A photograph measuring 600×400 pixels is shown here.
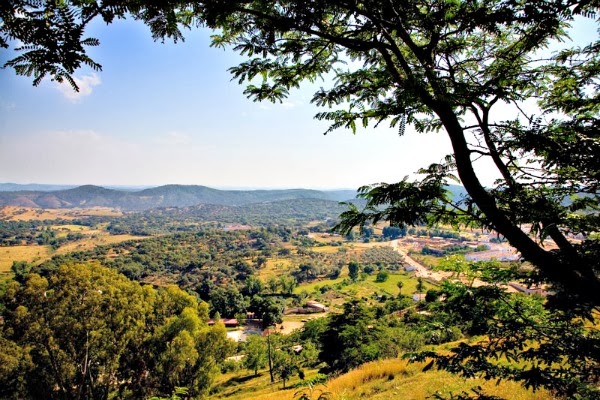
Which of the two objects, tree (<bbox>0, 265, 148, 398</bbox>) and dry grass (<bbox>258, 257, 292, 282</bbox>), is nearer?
tree (<bbox>0, 265, 148, 398</bbox>)

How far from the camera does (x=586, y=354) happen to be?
8.30 feet

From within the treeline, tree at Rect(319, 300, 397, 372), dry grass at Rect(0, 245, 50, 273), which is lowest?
dry grass at Rect(0, 245, 50, 273)

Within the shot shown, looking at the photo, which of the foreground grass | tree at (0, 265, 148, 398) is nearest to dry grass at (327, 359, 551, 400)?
the foreground grass

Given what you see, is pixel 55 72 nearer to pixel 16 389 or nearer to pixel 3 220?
pixel 16 389

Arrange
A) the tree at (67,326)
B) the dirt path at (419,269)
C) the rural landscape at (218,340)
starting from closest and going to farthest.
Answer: the rural landscape at (218,340) < the tree at (67,326) < the dirt path at (419,269)

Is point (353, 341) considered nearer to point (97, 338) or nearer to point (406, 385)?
point (406, 385)

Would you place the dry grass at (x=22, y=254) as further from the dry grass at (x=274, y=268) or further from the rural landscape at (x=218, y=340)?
the rural landscape at (x=218, y=340)

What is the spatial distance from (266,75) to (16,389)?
65.0 feet

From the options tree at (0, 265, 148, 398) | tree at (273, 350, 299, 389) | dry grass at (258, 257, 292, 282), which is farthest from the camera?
dry grass at (258, 257, 292, 282)

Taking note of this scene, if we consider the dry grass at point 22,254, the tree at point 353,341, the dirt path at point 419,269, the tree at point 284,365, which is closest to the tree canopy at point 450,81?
the tree at point 353,341

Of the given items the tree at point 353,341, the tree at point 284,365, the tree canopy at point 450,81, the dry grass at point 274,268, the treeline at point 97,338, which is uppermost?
the tree canopy at point 450,81

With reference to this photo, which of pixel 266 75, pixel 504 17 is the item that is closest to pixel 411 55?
pixel 504 17

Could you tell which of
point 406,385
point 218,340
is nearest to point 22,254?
point 218,340

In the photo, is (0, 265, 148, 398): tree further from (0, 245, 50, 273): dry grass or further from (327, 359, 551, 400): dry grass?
(0, 245, 50, 273): dry grass
